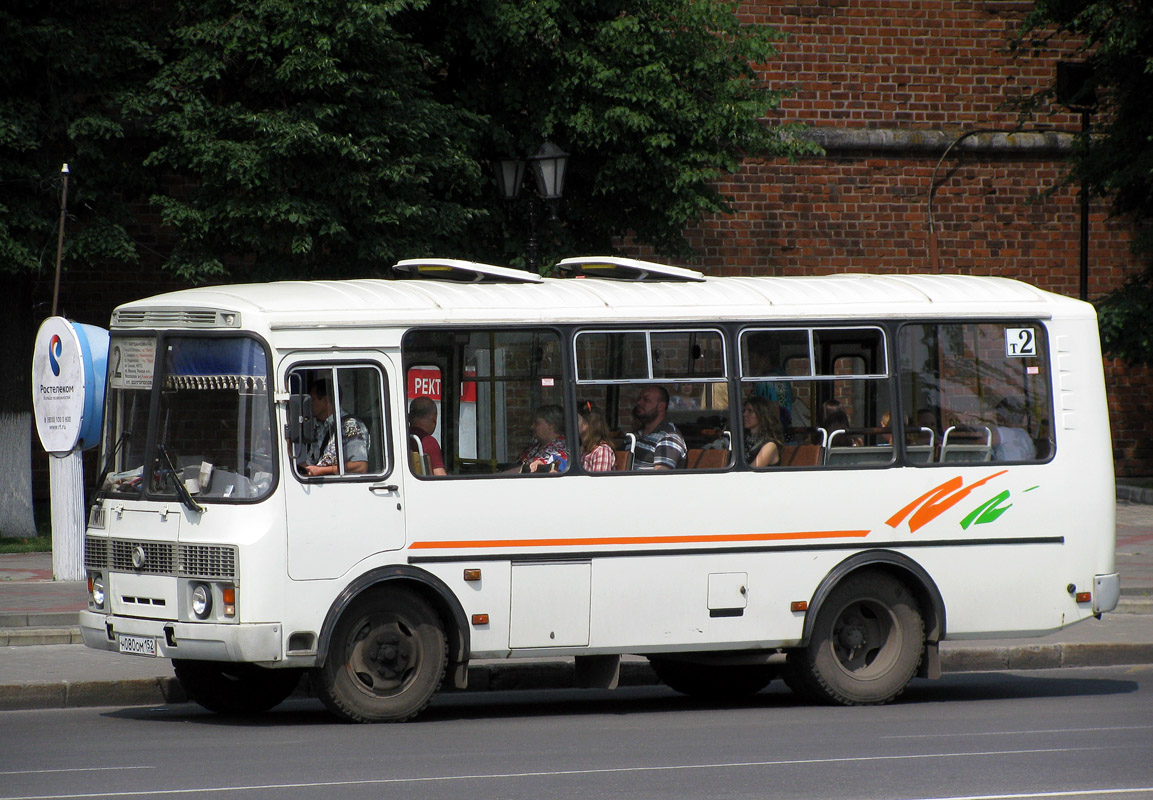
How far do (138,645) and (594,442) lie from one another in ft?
9.43

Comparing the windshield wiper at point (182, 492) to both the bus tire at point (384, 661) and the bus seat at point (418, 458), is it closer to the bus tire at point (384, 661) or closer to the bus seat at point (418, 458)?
the bus tire at point (384, 661)

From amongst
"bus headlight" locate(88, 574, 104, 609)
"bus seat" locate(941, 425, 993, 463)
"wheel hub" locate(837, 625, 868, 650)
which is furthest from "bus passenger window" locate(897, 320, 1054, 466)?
"bus headlight" locate(88, 574, 104, 609)

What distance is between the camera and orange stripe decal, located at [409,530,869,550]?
9516 mm

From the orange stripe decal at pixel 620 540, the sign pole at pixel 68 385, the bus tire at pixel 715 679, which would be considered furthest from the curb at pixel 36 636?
the bus tire at pixel 715 679

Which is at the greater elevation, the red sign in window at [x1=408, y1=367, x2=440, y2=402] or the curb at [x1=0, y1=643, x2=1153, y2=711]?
the red sign in window at [x1=408, y1=367, x2=440, y2=402]

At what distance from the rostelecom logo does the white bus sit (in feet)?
15.5

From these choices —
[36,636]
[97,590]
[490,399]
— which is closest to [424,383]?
[490,399]

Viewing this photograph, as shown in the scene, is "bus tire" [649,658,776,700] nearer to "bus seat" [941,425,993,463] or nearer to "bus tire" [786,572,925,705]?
"bus tire" [786,572,925,705]

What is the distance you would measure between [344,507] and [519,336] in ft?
4.88

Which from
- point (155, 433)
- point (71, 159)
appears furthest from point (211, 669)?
point (71, 159)

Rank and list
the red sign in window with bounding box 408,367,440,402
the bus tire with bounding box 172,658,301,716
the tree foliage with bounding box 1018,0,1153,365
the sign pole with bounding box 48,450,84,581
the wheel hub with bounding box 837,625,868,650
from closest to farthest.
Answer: the red sign in window with bounding box 408,367,440,402 < the bus tire with bounding box 172,658,301,716 < the wheel hub with bounding box 837,625,868,650 < the sign pole with bounding box 48,450,84,581 < the tree foliage with bounding box 1018,0,1153,365

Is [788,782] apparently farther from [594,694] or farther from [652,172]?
[652,172]

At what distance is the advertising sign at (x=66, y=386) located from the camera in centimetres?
1427

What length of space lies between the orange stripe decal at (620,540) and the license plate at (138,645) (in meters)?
1.54
